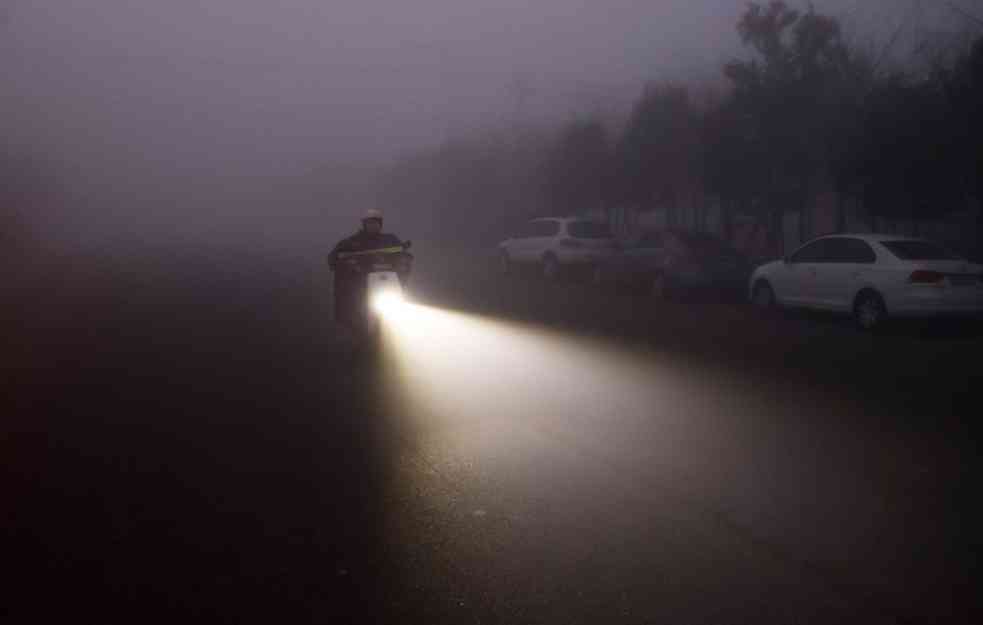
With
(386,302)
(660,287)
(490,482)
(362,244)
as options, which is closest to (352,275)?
(362,244)

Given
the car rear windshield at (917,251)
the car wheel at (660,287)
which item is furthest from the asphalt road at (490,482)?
the car wheel at (660,287)

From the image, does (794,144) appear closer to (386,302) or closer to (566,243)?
(566,243)

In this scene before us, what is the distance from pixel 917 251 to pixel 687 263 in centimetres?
540

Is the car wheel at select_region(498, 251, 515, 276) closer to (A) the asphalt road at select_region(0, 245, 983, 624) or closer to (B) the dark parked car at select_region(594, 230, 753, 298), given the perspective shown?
(B) the dark parked car at select_region(594, 230, 753, 298)

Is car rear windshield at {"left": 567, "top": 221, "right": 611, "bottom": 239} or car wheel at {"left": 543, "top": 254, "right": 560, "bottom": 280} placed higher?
car rear windshield at {"left": 567, "top": 221, "right": 611, "bottom": 239}

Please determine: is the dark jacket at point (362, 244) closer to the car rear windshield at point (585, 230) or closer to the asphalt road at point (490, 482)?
the asphalt road at point (490, 482)

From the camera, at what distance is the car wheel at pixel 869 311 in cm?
1255

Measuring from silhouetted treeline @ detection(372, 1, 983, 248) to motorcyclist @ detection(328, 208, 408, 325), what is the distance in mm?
15947

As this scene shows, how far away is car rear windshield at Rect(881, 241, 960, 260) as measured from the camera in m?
12.4

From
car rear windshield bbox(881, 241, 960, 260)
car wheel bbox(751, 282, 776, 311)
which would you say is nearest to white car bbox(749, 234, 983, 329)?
car rear windshield bbox(881, 241, 960, 260)

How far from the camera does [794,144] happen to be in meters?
25.0

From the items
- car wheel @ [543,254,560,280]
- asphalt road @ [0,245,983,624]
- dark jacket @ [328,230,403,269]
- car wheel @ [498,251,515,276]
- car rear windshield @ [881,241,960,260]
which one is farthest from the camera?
car wheel @ [498,251,515,276]

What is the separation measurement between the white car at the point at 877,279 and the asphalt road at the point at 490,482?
73cm

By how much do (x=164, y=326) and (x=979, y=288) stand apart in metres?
12.6
